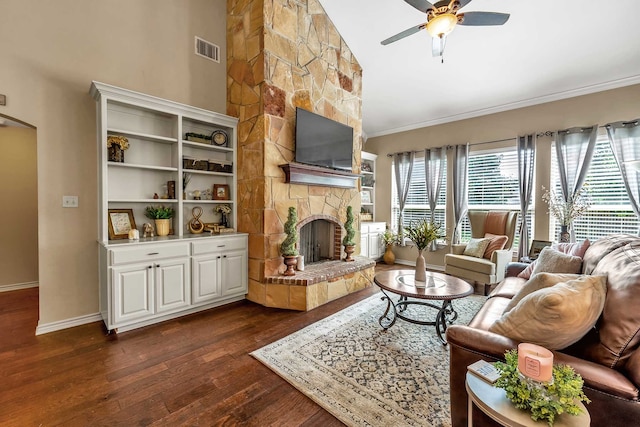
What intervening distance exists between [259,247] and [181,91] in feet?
7.23

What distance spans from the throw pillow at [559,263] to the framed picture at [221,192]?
3.60 m

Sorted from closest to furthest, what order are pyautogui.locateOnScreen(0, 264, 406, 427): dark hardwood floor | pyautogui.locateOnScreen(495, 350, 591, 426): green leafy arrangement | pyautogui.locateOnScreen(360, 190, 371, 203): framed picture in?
pyautogui.locateOnScreen(495, 350, 591, 426): green leafy arrangement
pyautogui.locateOnScreen(0, 264, 406, 427): dark hardwood floor
pyautogui.locateOnScreen(360, 190, 371, 203): framed picture

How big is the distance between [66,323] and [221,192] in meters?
2.11

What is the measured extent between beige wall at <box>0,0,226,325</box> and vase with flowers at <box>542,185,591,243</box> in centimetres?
568

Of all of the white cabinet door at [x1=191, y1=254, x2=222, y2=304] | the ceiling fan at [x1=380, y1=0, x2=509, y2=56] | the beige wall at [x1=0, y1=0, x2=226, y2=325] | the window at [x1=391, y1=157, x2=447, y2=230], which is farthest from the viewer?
the window at [x1=391, y1=157, x2=447, y2=230]

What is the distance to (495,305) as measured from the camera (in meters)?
2.27

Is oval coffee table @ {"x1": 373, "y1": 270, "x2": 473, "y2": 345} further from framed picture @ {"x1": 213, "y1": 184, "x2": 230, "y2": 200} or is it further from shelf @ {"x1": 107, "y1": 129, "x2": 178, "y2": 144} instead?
shelf @ {"x1": 107, "y1": 129, "x2": 178, "y2": 144}

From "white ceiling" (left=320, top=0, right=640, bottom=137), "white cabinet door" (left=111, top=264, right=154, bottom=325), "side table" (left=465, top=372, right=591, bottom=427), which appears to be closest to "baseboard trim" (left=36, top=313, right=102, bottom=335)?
"white cabinet door" (left=111, top=264, right=154, bottom=325)

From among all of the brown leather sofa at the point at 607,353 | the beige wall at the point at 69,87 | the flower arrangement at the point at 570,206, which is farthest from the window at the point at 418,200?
the beige wall at the point at 69,87

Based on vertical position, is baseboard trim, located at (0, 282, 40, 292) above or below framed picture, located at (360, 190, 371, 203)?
below

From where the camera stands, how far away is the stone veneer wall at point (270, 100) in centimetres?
345

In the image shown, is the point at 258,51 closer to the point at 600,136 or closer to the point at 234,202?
the point at 234,202

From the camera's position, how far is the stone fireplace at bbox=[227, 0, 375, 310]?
3428mm

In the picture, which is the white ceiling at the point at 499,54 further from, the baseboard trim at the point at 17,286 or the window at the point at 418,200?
the baseboard trim at the point at 17,286
